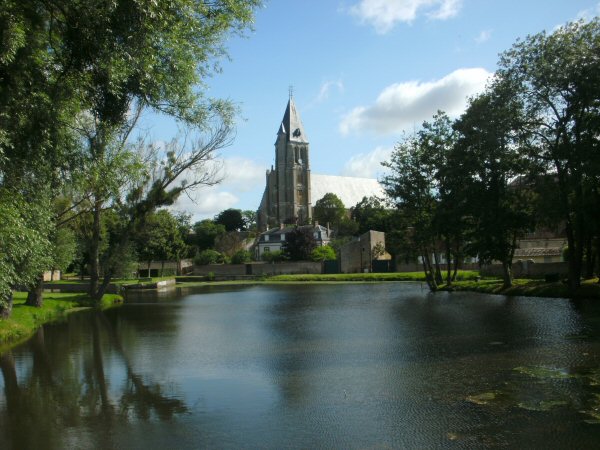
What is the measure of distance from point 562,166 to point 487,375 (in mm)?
19575

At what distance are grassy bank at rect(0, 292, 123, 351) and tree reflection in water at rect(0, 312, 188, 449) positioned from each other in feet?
10.8

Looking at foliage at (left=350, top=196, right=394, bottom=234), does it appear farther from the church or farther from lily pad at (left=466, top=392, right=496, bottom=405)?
lily pad at (left=466, top=392, right=496, bottom=405)

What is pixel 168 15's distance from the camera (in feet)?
35.1

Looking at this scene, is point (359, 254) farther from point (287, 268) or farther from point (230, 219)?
point (230, 219)

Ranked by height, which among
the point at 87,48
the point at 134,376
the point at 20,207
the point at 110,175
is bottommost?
the point at 134,376

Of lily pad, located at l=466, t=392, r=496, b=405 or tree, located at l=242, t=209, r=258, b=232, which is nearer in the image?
lily pad, located at l=466, t=392, r=496, b=405

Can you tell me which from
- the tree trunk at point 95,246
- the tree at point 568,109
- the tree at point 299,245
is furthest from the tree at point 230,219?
the tree at point 568,109

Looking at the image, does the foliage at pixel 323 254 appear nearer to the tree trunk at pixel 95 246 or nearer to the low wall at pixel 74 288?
the low wall at pixel 74 288

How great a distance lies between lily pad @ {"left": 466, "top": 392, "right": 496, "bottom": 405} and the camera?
29.6 ft

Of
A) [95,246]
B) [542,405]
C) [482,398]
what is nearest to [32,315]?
[95,246]

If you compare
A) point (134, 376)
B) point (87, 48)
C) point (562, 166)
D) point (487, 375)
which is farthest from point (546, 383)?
point (562, 166)

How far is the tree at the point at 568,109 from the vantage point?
82.5ft

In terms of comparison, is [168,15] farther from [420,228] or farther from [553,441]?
[420,228]

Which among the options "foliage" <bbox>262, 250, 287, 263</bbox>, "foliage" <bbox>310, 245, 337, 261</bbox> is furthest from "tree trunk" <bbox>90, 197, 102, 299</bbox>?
"foliage" <bbox>262, 250, 287, 263</bbox>
